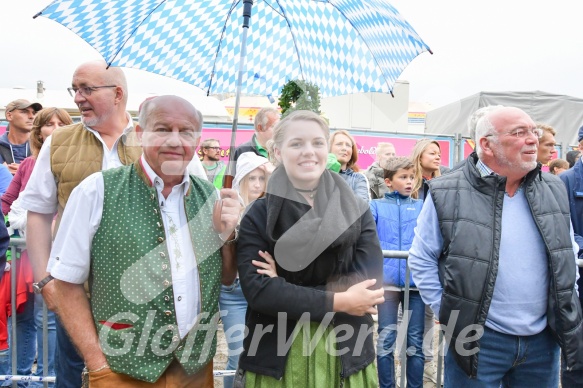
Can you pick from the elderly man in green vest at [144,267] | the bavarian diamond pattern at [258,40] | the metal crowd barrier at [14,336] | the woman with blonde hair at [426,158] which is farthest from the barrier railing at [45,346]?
the woman with blonde hair at [426,158]

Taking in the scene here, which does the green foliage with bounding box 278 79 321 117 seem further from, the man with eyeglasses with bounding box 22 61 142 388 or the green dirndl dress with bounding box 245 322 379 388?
the green dirndl dress with bounding box 245 322 379 388

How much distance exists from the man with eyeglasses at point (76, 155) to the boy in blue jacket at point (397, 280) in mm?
2093

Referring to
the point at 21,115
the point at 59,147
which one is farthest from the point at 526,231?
the point at 21,115

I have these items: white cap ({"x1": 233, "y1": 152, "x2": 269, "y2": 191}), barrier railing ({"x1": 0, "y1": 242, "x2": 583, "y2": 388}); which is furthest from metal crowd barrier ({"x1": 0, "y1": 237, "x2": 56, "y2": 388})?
white cap ({"x1": 233, "y1": 152, "x2": 269, "y2": 191})

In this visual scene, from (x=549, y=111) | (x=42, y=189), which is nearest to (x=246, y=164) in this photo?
(x=42, y=189)

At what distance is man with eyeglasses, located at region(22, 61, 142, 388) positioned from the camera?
2320 millimetres

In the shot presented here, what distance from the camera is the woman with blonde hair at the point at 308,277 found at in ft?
6.59

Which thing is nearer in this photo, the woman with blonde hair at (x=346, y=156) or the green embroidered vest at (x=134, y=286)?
the green embroidered vest at (x=134, y=286)

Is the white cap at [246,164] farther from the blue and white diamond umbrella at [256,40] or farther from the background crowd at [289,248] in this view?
the background crowd at [289,248]

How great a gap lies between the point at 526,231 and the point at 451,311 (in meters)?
0.54

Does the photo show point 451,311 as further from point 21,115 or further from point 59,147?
point 21,115

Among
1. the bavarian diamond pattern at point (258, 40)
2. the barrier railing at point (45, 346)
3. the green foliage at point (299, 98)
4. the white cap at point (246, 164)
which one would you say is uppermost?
the bavarian diamond pattern at point (258, 40)

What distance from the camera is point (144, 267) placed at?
1.92 meters

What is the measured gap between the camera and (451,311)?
250cm
